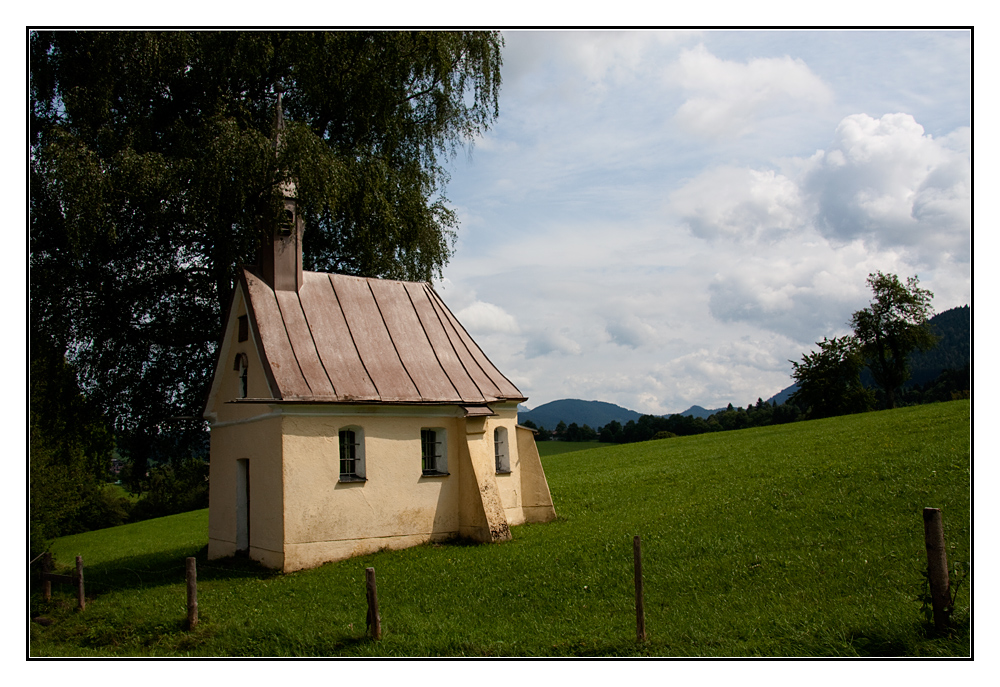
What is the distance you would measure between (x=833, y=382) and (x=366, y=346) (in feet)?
166

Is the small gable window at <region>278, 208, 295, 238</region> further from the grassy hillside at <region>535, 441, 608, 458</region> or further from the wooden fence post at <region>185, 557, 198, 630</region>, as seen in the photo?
the grassy hillside at <region>535, 441, 608, 458</region>

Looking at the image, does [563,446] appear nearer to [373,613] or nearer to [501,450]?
[501,450]

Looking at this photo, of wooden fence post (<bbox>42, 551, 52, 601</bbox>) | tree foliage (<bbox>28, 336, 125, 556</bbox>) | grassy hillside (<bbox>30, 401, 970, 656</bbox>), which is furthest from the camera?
wooden fence post (<bbox>42, 551, 52, 601</bbox>)

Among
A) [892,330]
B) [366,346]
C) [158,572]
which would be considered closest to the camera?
[158,572]

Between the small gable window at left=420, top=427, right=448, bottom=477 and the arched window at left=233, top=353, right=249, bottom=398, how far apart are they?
497cm

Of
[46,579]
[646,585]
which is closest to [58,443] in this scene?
[46,579]

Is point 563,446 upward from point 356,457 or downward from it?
downward

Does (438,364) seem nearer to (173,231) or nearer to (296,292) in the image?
(296,292)

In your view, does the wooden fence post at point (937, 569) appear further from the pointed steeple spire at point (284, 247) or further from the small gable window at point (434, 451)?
the pointed steeple spire at point (284, 247)

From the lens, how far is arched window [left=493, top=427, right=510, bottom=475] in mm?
21406

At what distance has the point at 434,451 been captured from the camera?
65.7ft

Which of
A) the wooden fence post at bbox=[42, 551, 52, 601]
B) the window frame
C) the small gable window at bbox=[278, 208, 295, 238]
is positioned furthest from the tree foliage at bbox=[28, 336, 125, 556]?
the small gable window at bbox=[278, 208, 295, 238]

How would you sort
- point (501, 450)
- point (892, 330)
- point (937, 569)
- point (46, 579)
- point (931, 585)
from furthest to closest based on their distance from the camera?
point (892, 330) → point (501, 450) → point (46, 579) → point (931, 585) → point (937, 569)

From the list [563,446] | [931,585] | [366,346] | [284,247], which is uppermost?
[284,247]
